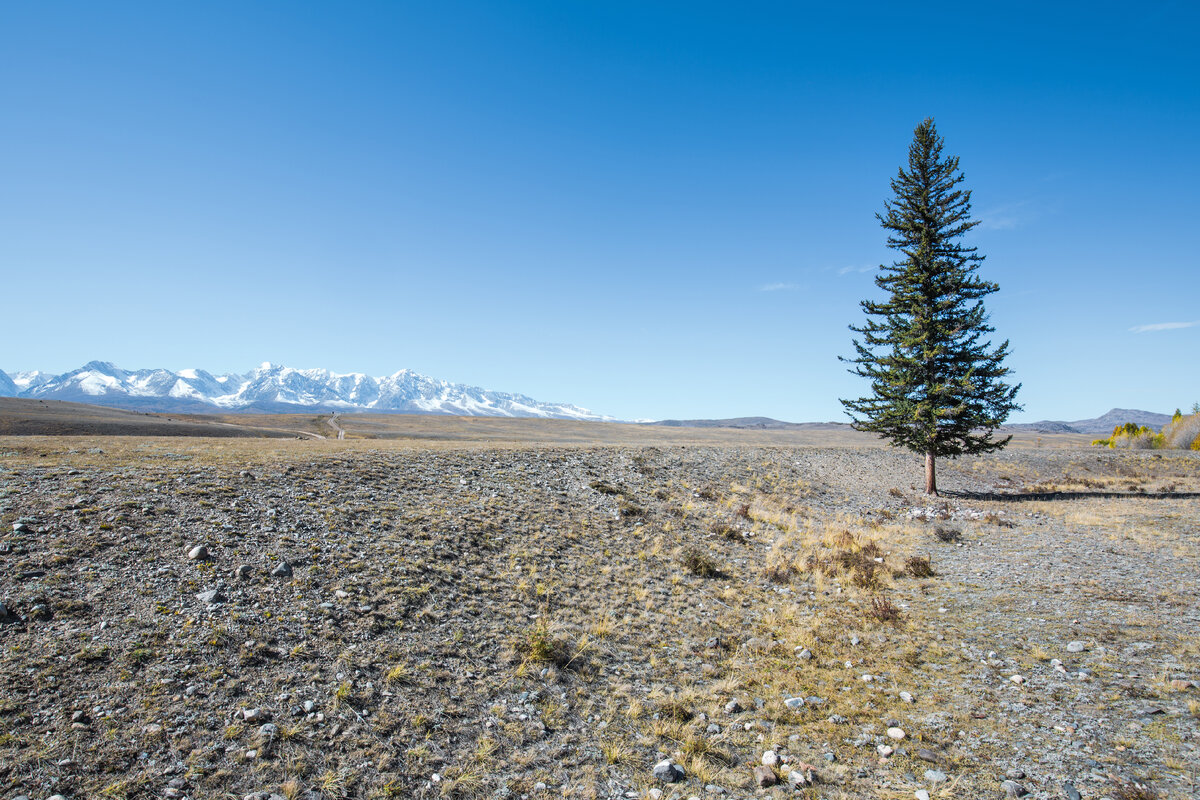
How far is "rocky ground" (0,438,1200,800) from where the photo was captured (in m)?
7.23

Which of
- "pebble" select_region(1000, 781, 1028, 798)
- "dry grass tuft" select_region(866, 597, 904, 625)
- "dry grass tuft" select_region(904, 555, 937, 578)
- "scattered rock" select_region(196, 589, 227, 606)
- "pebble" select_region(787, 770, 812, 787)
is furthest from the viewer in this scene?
"dry grass tuft" select_region(904, 555, 937, 578)

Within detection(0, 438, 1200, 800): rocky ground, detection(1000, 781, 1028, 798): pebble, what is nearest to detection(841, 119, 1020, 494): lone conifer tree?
detection(0, 438, 1200, 800): rocky ground

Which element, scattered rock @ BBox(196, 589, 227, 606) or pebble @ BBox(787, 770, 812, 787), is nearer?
pebble @ BBox(787, 770, 812, 787)

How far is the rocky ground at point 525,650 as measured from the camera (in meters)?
7.23

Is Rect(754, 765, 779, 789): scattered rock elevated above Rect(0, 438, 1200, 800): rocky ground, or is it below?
below

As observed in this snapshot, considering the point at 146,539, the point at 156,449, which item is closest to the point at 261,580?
the point at 146,539

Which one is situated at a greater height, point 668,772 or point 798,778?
point 798,778

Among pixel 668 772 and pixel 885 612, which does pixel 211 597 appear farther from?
pixel 885 612

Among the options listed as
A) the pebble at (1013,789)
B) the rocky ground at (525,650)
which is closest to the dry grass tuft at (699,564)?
the rocky ground at (525,650)

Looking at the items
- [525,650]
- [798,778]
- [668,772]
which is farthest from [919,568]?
[525,650]

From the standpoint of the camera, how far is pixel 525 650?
36.0ft

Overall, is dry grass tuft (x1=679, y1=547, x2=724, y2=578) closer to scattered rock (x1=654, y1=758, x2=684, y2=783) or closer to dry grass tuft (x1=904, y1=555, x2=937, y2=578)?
dry grass tuft (x1=904, y1=555, x2=937, y2=578)

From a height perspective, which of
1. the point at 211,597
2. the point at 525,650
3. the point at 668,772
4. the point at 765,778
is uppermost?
the point at 211,597

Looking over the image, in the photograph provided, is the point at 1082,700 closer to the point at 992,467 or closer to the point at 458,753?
the point at 458,753
